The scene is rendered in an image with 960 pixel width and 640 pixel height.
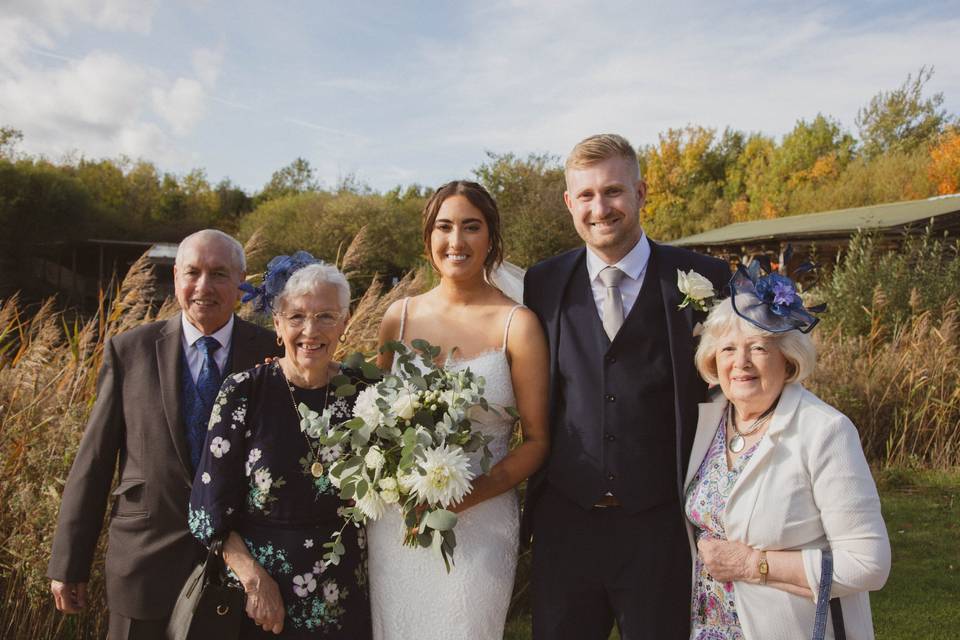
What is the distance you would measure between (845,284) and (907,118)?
126 ft

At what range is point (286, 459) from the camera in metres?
2.71

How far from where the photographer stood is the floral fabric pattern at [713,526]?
2.63 meters

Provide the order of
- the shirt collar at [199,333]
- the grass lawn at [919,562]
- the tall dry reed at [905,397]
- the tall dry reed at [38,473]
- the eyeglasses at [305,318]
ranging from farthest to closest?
the tall dry reed at [905,397], the grass lawn at [919,562], the tall dry reed at [38,473], the shirt collar at [199,333], the eyeglasses at [305,318]

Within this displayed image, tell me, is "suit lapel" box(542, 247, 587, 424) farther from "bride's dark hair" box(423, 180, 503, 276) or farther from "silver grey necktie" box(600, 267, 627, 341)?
"bride's dark hair" box(423, 180, 503, 276)

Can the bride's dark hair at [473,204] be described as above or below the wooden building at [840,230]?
below

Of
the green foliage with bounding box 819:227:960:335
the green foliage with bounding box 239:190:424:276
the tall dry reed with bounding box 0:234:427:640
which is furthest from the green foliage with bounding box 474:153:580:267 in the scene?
the tall dry reed with bounding box 0:234:427:640

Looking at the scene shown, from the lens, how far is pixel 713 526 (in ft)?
8.71

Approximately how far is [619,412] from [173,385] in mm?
1877

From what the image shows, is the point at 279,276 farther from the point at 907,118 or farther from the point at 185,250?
the point at 907,118

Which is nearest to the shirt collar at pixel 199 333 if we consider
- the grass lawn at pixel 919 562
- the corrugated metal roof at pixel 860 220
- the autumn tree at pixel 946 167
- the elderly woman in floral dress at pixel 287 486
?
the elderly woman in floral dress at pixel 287 486

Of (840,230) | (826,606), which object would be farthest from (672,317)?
(840,230)

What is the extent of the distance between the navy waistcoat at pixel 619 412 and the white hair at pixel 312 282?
3.13 feet

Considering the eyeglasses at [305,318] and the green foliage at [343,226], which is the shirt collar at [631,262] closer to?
the eyeglasses at [305,318]

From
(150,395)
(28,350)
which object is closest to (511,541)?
(150,395)
